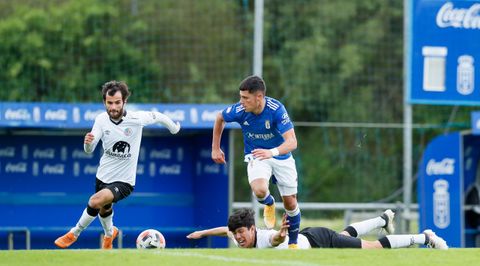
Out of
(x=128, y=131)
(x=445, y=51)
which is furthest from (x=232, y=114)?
(x=445, y=51)

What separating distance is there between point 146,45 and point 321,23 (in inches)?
136

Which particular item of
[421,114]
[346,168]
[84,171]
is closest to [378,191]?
[346,168]

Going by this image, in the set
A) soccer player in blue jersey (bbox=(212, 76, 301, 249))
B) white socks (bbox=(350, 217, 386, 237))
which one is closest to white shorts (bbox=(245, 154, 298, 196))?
soccer player in blue jersey (bbox=(212, 76, 301, 249))

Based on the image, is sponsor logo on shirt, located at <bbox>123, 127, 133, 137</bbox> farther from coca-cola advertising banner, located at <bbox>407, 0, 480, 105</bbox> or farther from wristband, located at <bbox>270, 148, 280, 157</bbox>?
coca-cola advertising banner, located at <bbox>407, 0, 480, 105</bbox>

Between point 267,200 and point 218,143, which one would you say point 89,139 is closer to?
point 218,143

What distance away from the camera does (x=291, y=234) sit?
13.6 metres

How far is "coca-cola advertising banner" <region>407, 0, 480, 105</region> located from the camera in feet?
58.9

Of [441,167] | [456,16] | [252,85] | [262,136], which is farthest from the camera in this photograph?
[441,167]

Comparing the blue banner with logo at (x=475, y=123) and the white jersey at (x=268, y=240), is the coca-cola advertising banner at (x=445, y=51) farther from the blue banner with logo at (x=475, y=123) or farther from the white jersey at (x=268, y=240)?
the white jersey at (x=268, y=240)

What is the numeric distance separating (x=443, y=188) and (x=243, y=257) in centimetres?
829

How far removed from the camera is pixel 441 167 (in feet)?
60.4

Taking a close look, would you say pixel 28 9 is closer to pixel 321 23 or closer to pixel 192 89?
pixel 192 89

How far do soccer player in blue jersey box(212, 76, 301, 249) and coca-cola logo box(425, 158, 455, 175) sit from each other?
5.23m

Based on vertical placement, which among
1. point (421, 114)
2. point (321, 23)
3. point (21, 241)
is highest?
point (321, 23)
